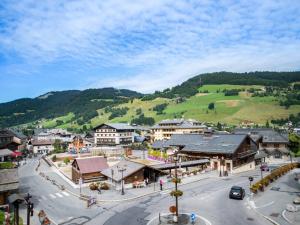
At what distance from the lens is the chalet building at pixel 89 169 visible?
173 ft

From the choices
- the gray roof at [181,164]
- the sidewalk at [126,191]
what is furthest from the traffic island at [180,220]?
the gray roof at [181,164]

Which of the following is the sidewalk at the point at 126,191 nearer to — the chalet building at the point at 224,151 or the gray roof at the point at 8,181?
the chalet building at the point at 224,151

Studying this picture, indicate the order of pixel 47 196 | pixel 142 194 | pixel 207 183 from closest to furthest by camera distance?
pixel 142 194, pixel 47 196, pixel 207 183

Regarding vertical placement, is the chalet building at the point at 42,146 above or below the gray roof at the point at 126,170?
below

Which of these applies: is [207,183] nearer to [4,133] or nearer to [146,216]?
[146,216]

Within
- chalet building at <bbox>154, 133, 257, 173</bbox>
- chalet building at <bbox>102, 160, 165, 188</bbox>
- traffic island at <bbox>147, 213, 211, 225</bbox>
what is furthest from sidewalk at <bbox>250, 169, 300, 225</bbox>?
chalet building at <bbox>102, 160, 165, 188</bbox>

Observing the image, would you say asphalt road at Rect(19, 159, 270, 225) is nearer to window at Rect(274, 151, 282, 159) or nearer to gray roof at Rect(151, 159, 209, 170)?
gray roof at Rect(151, 159, 209, 170)

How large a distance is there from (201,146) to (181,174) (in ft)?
52.2

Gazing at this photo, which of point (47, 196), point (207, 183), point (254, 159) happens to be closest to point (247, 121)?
point (254, 159)

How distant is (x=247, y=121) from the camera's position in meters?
186

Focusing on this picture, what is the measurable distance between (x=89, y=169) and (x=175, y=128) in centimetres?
9390

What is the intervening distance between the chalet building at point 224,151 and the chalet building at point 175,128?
2609 inches

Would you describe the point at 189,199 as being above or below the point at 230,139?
below

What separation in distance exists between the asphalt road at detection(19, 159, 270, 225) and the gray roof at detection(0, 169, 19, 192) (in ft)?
14.7
